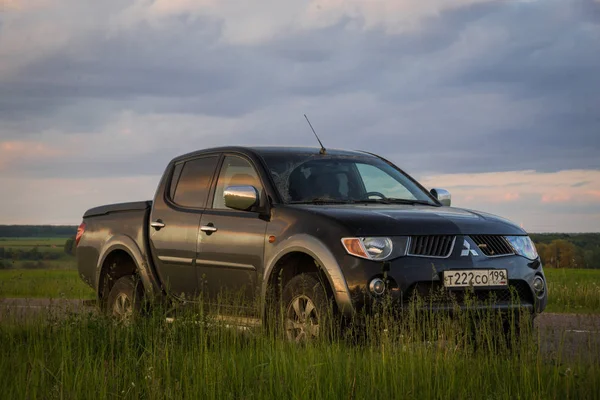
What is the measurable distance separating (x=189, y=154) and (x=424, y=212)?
3.13 m

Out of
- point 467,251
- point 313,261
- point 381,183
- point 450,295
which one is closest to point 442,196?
point 381,183

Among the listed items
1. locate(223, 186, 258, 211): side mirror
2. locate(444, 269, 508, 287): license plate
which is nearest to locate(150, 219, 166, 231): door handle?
locate(223, 186, 258, 211): side mirror

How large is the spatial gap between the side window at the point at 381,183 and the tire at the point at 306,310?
1740 mm

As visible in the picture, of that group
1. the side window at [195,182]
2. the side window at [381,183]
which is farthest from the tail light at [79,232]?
the side window at [381,183]

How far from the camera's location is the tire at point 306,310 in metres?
7.05

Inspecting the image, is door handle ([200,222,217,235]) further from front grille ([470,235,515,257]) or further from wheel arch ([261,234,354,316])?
front grille ([470,235,515,257])

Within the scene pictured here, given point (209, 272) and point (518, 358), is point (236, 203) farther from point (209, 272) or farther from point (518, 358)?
point (518, 358)

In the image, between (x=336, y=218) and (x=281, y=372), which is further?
(x=336, y=218)

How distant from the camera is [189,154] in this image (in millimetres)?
9844

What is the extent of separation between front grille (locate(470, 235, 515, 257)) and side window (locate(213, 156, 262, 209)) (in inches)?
82.2

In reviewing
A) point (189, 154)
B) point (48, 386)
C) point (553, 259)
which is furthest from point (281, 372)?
point (553, 259)

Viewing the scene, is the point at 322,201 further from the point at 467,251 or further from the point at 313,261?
the point at 467,251

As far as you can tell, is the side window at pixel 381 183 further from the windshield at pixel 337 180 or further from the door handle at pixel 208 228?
the door handle at pixel 208 228

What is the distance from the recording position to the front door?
808 centimetres
